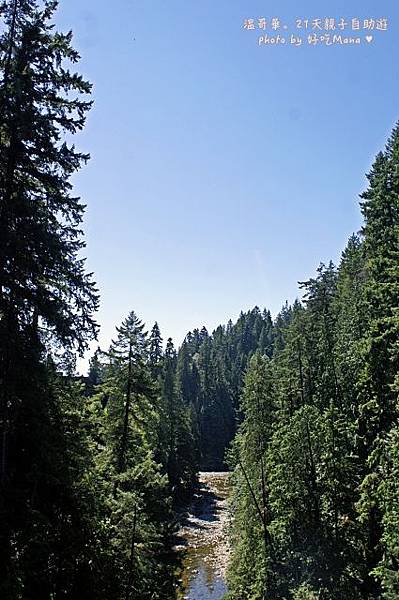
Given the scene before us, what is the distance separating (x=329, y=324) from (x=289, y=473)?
9.95 metres

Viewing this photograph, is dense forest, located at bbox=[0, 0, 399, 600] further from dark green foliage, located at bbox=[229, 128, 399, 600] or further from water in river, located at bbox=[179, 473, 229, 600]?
water in river, located at bbox=[179, 473, 229, 600]

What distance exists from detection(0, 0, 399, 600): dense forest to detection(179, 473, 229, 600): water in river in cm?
871

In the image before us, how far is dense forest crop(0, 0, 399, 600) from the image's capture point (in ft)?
36.6

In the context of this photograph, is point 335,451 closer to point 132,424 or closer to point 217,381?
point 132,424

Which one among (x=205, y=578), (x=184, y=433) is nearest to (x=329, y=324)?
(x=205, y=578)

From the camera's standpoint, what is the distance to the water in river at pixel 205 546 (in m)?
37.0

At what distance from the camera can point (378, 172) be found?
22.7 m

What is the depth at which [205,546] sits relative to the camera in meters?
47.8

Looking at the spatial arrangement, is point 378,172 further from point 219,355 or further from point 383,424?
point 219,355

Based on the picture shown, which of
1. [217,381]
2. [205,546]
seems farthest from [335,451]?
[217,381]

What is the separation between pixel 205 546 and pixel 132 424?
30798 millimetres

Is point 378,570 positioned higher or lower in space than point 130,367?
lower

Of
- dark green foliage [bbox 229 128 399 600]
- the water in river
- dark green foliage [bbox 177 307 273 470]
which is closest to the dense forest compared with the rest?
dark green foliage [bbox 229 128 399 600]

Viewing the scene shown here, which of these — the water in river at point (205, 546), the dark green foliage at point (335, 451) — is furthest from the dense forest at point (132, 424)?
the water in river at point (205, 546)
